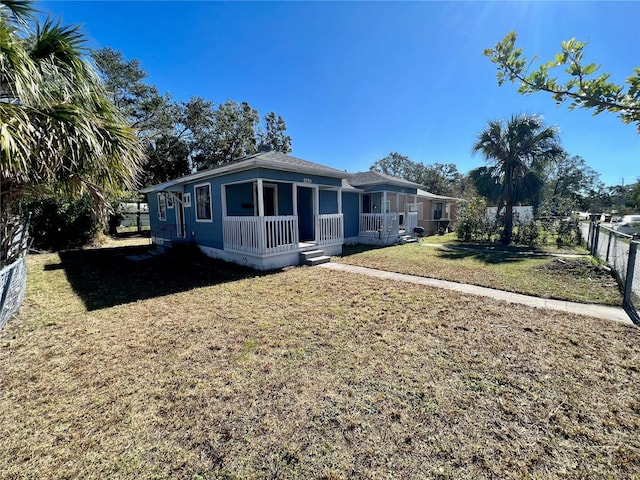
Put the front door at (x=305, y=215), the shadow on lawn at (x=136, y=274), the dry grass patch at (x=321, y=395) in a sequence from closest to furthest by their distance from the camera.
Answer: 1. the dry grass patch at (x=321, y=395)
2. the shadow on lawn at (x=136, y=274)
3. the front door at (x=305, y=215)

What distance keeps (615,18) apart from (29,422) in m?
6.44

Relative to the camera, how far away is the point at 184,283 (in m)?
7.00

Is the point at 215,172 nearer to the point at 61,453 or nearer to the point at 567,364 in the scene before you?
the point at 61,453

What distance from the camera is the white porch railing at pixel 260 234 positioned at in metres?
7.95

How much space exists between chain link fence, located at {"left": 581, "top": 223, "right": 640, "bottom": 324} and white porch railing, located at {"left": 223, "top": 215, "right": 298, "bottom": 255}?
7.43 metres

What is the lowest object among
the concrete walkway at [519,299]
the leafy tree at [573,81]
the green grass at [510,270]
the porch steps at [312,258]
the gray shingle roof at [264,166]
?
the concrete walkway at [519,299]

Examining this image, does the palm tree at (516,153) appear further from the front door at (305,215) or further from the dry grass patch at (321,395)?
the dry grass patch at (321,395)

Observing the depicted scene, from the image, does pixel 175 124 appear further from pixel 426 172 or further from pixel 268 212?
pixel 426 172

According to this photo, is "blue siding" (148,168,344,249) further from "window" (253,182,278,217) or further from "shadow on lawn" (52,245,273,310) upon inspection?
"shadow on lawn" (52,245,273,310)

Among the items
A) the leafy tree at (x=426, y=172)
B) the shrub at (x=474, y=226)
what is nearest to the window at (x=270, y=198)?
the shrub at (x=474, y=226)

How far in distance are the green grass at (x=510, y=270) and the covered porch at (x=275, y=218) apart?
1467mm

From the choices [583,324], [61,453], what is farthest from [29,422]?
[583,324]

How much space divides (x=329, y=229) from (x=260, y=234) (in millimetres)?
3134

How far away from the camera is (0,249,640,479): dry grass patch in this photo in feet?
6.35
